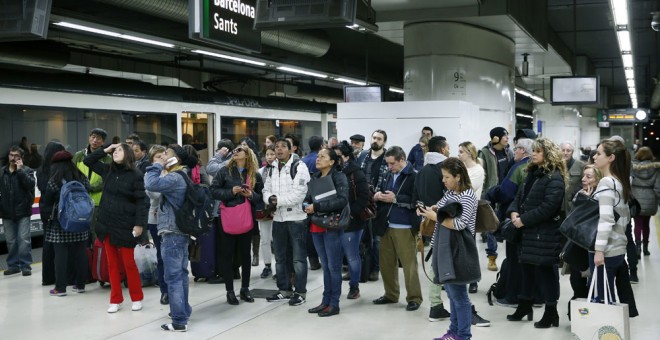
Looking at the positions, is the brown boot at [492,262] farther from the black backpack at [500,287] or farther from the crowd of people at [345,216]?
the black backpack at [500,287]

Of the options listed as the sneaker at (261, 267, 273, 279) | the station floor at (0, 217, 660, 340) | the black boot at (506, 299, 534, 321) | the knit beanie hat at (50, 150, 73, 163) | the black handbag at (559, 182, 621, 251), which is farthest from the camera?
the sneaker at (261, 267, 273, 279)

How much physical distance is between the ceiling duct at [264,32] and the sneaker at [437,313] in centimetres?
563

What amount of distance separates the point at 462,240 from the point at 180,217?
243 centimetres

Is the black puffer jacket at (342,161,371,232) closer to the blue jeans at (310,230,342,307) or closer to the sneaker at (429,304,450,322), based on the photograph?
the blue jeans at (310,230,342,307)

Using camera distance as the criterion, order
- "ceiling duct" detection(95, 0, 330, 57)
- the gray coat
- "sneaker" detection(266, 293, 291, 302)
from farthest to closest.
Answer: "ceiling duct" detection(95, 0, 330, 57) < the gray coat < "sneaker" detection(266, 293, 291, 302)

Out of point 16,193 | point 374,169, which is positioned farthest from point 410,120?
point 16,193

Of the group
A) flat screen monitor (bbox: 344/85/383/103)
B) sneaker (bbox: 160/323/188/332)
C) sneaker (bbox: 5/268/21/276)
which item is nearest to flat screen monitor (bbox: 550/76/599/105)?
flat screen monitor (bbox: 344/85/383/103)

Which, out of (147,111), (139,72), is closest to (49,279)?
(147,111)

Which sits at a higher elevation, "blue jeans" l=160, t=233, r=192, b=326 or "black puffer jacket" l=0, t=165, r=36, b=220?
"black puffer jacket" l=0, t=165, r=36, b=220

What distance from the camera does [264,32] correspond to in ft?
43.0

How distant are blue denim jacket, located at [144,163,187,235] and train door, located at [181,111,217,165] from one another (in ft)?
23.0

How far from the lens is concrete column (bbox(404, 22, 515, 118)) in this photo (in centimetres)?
1184

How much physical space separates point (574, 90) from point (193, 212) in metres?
A: 11.5

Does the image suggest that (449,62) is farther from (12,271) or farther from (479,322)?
(12,271)
